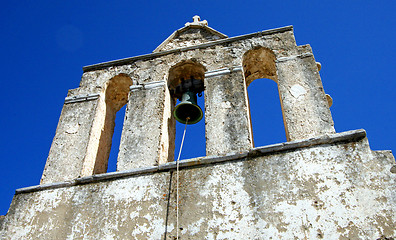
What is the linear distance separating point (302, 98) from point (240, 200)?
1663 millimetres

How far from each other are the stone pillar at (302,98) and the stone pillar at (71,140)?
104 inches

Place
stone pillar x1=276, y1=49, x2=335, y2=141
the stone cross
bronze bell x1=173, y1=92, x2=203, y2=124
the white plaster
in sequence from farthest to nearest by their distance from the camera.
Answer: the stone cross < bronze bell x1=173, y1=92, x2=203, y2=124 < the white plaster < stone pillar x1=276, y1=49, x2=335, y2=141

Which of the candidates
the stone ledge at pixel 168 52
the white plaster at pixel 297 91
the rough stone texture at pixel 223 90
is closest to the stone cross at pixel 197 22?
the rough stone texture at pixel 223 90

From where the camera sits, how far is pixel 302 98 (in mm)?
5180

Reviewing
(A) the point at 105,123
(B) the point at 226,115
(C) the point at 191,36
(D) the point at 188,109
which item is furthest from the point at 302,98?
(A) the point at 105,123

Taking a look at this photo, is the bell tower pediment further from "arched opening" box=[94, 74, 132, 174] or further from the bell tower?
"arched opening" box=[94, 74, 132, 174]

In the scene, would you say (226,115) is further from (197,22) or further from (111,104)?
(197,22)

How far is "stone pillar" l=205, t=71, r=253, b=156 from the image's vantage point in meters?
4.89

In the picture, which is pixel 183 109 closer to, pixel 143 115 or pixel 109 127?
pixel 143 115

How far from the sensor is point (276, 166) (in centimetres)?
446

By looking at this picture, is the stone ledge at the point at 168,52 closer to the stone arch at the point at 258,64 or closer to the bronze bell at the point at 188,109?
the stone arch at the point at 258,64

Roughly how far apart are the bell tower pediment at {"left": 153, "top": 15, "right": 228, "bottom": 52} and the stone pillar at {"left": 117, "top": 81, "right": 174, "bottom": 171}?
104cm

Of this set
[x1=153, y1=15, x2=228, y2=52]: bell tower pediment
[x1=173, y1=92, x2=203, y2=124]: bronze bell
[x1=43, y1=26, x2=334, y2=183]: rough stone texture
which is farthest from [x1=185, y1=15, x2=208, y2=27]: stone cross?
[x1=173, y1=92, x2=203, y2=124]: bronze bell

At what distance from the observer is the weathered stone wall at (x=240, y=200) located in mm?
3951
